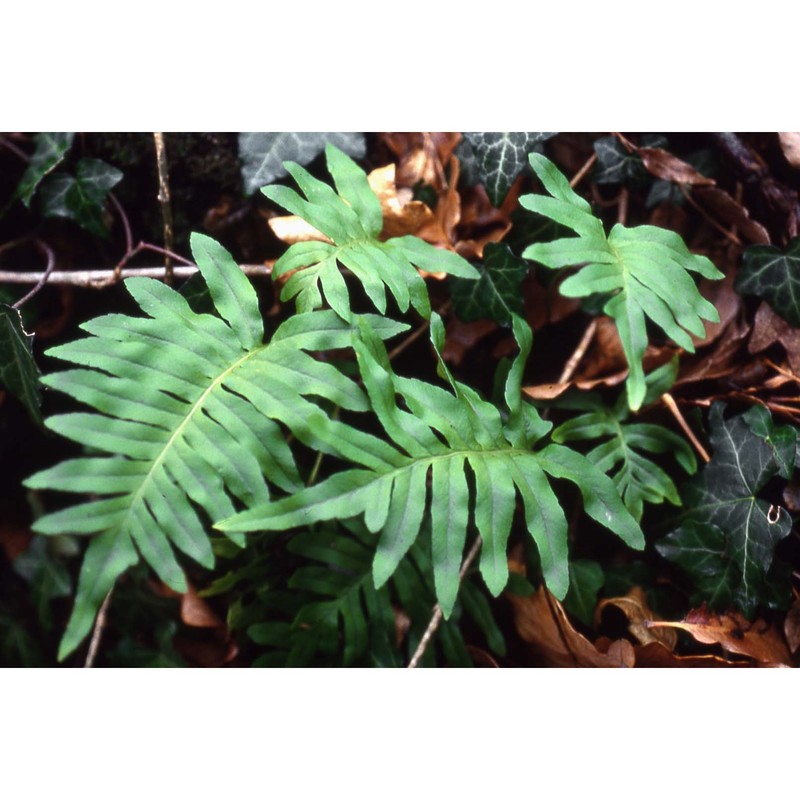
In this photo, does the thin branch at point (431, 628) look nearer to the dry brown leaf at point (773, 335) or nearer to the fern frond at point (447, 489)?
the fern frond at point (447, 489)

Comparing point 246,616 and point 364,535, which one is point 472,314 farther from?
point 246,616

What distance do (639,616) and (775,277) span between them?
0.81 metres

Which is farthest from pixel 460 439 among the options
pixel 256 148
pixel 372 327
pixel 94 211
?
pixel 94 211

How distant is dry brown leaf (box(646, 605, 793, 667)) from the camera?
5.11ft

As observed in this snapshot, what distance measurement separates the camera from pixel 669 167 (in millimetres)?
1795

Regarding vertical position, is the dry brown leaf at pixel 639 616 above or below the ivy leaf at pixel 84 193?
below

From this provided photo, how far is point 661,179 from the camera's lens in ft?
6.15

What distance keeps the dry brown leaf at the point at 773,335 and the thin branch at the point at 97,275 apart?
1127 mm

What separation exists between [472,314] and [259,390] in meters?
0.62

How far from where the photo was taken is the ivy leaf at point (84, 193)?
1804 millimetres

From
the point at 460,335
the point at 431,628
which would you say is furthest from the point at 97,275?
the point at 431,628

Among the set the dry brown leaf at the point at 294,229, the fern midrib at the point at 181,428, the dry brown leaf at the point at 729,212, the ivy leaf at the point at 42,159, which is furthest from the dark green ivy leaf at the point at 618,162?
the ivy leaf at the point at 42,159

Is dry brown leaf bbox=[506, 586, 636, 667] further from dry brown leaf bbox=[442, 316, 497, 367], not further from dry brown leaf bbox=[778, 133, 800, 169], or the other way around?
dry brown leaf bbox=[778, 133, 800, 169]

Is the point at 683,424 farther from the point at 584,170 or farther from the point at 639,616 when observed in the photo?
the point at 584,170
